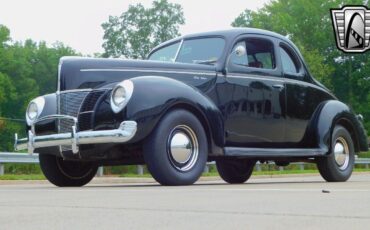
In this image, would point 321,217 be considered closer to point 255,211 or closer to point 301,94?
point 255,211

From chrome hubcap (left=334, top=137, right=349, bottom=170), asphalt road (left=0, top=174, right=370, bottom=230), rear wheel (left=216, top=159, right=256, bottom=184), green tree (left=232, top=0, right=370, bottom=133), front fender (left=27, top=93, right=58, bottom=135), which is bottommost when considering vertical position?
asphalt road (left=0, top=174, right=370, bottom=230)

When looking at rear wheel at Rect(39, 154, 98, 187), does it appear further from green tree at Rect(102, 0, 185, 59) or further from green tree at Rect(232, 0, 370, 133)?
green tree at Rect(102, 0, 185, 59)

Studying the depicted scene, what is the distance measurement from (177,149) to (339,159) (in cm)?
331

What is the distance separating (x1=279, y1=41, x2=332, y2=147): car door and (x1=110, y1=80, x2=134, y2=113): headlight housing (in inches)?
109

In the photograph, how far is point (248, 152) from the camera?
834 centimetres

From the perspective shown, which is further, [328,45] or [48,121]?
[328,45]

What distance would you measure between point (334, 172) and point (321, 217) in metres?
5.70

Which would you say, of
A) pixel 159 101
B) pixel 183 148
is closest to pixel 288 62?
pixel 183 148

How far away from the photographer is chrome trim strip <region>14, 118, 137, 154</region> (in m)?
7.05

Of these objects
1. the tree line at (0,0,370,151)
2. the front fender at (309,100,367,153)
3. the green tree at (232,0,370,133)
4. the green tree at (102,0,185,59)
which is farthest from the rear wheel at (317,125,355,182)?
the green tree at (102,0,185,59)

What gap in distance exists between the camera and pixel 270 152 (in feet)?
28.6

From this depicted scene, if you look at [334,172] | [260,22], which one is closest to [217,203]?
[334,172]

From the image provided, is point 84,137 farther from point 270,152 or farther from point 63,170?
point 270,152

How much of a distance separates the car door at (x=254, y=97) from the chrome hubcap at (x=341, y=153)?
1.13 meters
